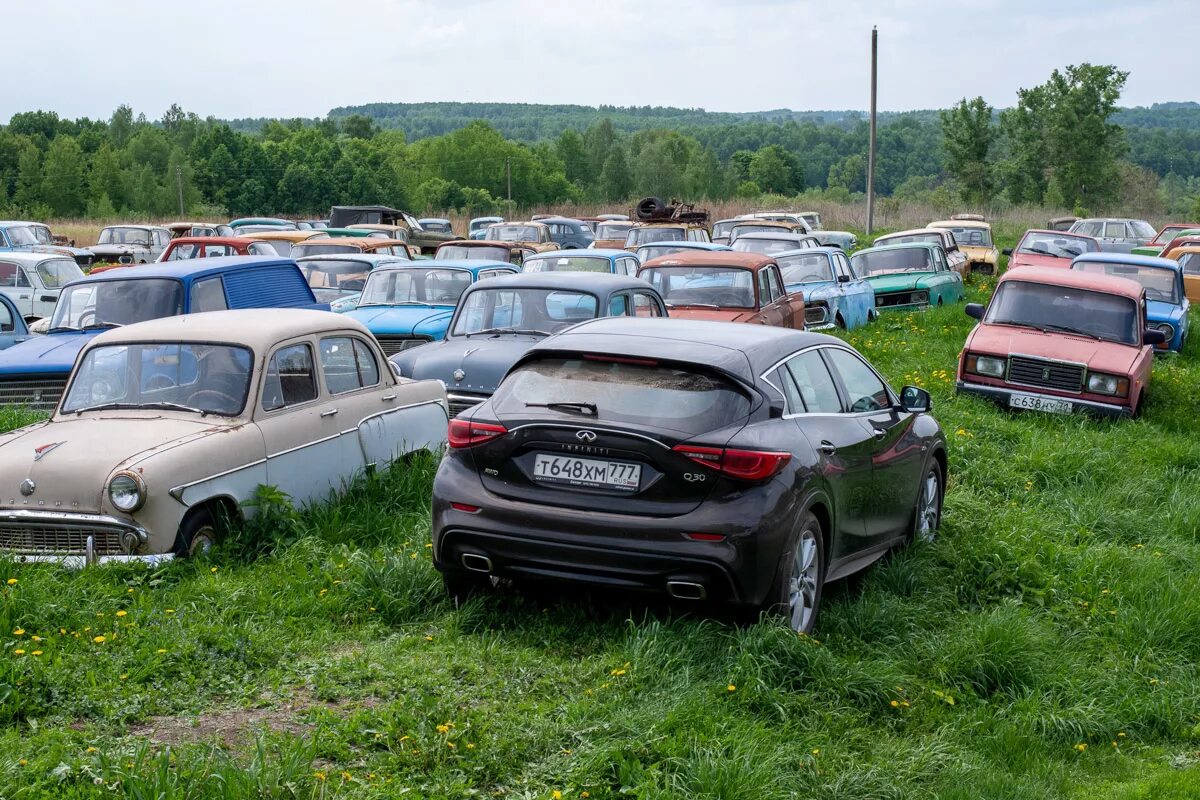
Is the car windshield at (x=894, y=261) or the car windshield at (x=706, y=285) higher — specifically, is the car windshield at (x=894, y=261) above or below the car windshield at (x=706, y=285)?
below

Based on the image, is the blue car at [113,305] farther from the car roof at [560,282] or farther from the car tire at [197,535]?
the car tire at [197,535]

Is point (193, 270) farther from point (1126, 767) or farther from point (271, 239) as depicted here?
point (271, 239)

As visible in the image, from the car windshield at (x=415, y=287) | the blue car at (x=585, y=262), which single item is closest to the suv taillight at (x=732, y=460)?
A: the car windshield at (x=415, y=287)

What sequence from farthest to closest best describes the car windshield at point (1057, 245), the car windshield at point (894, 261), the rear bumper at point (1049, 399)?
the car windshield at point (1057, 245), the car windshield at point (894, 261), the rear bumper at point (1049, 399)

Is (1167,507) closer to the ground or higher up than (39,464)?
closer to the ground

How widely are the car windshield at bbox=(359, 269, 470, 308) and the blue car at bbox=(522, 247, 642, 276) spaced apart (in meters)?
2.34

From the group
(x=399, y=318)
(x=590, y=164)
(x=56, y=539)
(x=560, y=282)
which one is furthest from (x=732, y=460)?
(x=590, y=164)

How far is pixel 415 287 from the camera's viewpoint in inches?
606

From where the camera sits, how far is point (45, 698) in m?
5.25

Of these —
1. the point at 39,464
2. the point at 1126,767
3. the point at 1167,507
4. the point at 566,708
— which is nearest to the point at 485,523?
the point at 566,708

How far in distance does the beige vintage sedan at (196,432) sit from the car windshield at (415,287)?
18.0 ft

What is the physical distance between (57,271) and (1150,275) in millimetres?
17579

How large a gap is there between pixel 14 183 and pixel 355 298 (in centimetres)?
8689

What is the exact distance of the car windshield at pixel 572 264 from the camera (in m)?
17.8
